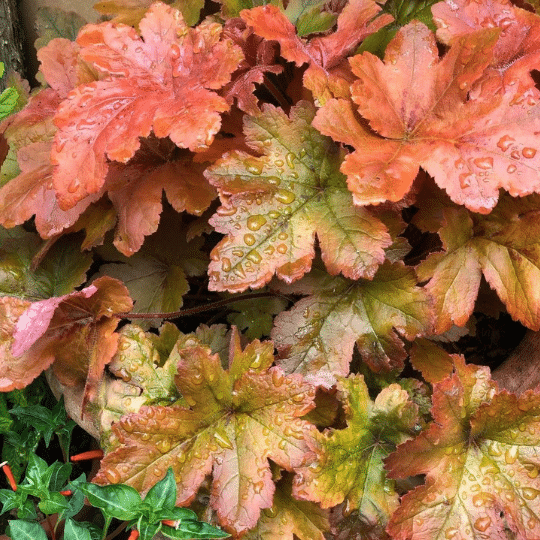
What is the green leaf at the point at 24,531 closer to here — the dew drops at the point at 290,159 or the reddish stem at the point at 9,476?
the reddish stem at the point at 9,476

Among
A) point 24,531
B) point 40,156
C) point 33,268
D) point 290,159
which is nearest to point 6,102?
point 40,156

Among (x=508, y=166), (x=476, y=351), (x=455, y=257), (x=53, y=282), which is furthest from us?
(x=476, y=351)

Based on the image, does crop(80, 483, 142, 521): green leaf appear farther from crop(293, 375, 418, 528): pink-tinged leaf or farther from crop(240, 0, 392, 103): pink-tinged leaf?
crop(240, 0, 392, 103): pink-tinged leaf

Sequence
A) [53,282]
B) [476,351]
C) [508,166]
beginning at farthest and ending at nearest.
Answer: [476,351] → [53,282] → [508,166]

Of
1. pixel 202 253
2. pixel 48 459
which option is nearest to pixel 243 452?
pixel 202 253

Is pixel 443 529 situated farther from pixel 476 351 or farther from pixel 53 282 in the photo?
pixel 53 282

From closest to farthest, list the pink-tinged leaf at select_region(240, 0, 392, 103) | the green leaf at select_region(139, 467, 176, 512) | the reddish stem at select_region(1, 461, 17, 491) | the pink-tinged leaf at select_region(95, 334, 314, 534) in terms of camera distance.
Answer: the green leaf at select_region(139, 467, 176, 512) → the pink-tinged leaf at select_region(95, 334, 314, 534) → the pink-tinged leaf at select_region(240, 0, 392, 103) → the reddish stem at select_region(1, 461, 17, 491)

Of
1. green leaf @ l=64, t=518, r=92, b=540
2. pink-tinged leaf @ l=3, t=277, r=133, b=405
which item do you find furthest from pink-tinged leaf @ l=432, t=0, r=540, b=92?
green leaf @ l=64, t=518, r=92, b=540

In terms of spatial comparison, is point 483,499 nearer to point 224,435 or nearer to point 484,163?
point 224,435
